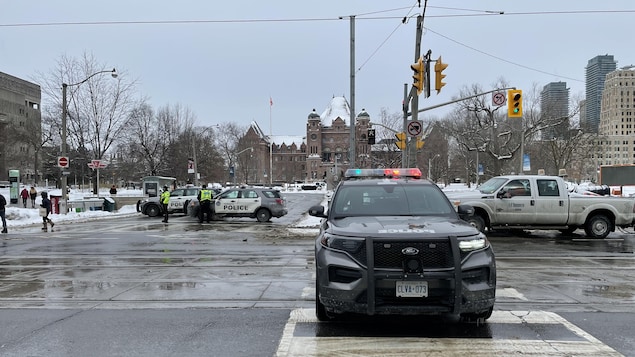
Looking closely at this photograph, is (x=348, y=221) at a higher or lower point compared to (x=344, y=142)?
lower

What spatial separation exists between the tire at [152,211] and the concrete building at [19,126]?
55.4m

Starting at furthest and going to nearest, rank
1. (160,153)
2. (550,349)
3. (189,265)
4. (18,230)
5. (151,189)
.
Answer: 1. (160,153)
2. (151,189)
3. (18,230)
4. (189,265)
5. (550,349)

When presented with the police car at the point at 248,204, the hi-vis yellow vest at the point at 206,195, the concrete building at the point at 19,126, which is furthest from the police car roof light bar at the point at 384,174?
the concrete building at the point at 19,126

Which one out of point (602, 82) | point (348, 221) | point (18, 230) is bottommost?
point (18, 230)

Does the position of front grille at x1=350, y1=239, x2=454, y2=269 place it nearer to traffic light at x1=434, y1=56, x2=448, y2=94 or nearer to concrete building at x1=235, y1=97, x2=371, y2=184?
traffic light at x1=434, y1=56, x2=448, y2=94

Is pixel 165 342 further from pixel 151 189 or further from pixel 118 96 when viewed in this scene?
pixel 118 96

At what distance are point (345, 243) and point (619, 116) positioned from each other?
11005 centimetres

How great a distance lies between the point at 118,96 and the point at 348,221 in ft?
126

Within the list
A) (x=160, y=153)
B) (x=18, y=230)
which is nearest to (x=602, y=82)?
(x=160, y=153)

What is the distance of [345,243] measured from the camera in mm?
5055

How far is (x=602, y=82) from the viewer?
212 ft

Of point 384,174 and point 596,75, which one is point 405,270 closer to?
point 384,174

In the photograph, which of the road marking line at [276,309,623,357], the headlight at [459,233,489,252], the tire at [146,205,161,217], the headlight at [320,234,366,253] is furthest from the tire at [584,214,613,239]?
the tire at [146,205,161,217]

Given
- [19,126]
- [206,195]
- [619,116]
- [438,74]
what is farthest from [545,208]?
[19,126]
